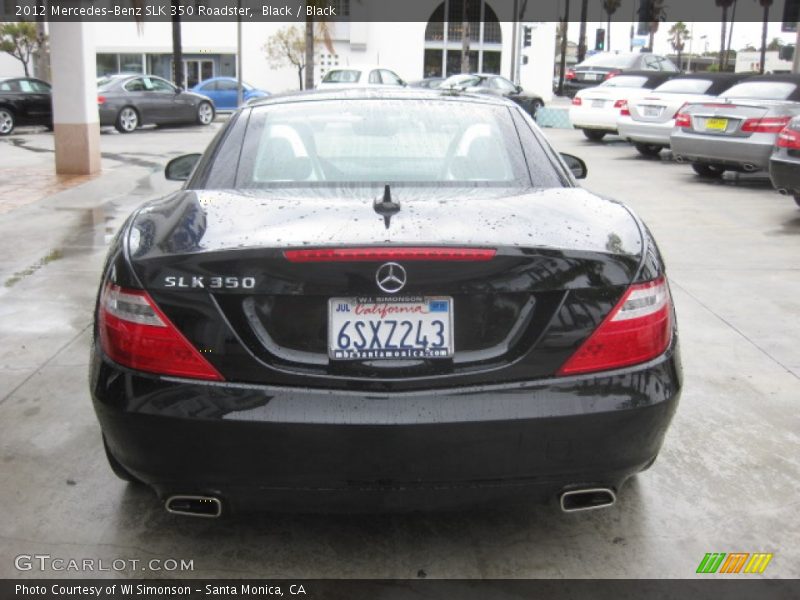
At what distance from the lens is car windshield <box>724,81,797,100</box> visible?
506 inches

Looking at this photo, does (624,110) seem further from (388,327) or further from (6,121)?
(388,327)

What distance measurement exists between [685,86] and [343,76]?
1179 centimetres

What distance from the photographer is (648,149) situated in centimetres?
1670

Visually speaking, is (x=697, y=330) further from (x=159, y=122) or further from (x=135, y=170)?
(x=159, y=122)

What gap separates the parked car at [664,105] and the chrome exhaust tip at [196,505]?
1414 cm

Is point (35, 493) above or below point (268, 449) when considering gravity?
below

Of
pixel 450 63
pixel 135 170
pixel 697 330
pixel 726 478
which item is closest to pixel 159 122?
pixel 135 170

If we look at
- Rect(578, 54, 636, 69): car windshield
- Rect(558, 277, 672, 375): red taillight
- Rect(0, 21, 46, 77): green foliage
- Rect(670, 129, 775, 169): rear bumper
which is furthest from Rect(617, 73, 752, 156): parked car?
Rect(0, 21, 46, 77): green foliage

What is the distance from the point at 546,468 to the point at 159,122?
72.0 feet

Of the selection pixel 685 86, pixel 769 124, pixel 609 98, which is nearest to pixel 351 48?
pixel 609 98

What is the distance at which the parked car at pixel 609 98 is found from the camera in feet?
59.3

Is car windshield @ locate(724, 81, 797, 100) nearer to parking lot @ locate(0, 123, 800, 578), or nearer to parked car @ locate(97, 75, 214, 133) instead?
parking lot @ locate(0, 123, 800, 578)

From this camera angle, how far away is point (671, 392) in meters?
2.70

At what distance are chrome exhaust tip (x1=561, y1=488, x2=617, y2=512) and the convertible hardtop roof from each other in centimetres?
187
